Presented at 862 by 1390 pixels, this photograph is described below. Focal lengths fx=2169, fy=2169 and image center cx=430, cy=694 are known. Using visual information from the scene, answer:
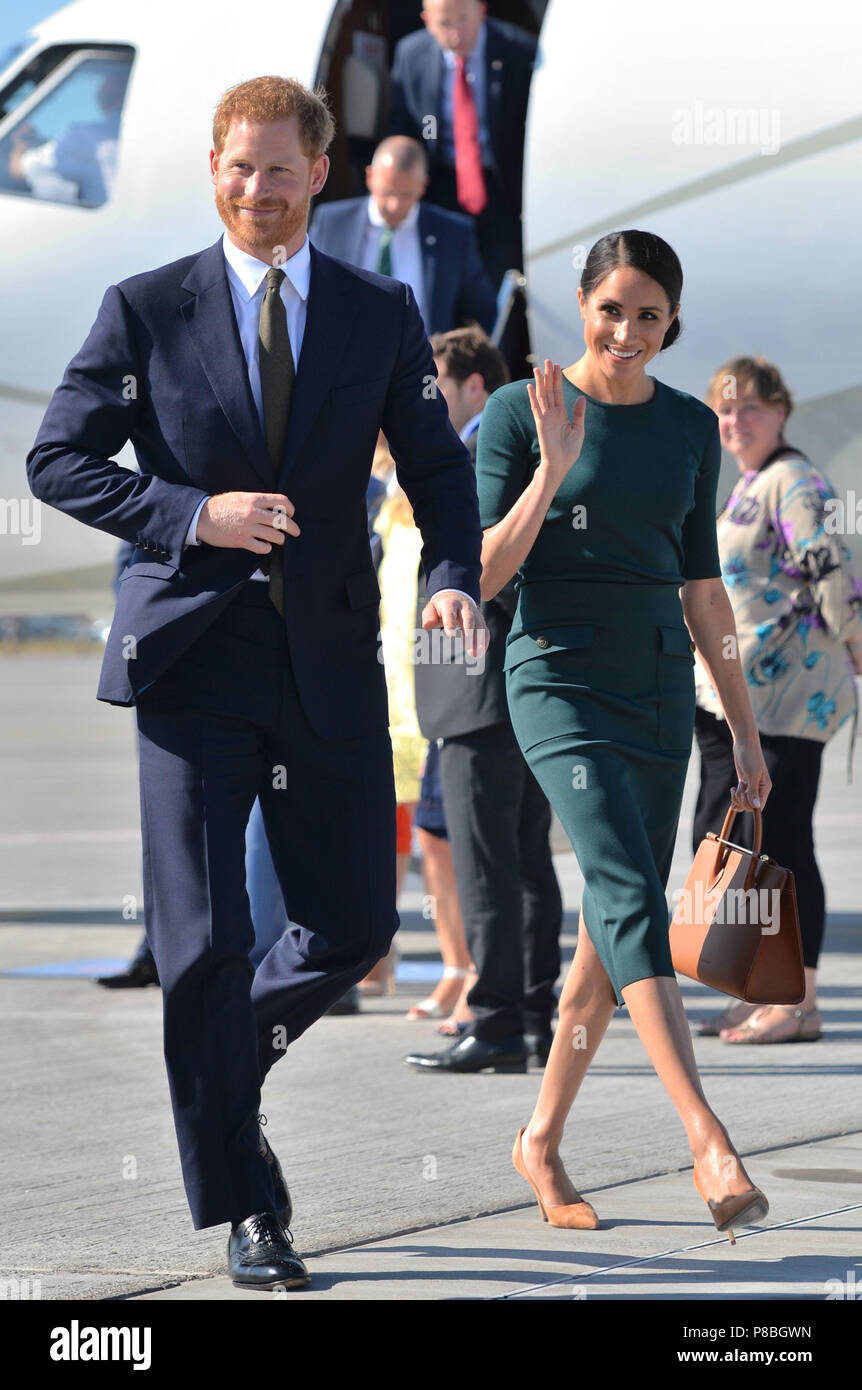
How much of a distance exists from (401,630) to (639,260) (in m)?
2.77

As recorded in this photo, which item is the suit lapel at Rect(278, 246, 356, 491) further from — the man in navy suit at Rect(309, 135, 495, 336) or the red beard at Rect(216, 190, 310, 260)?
the man in navy suit at Rect(309, 135, 495, 336)

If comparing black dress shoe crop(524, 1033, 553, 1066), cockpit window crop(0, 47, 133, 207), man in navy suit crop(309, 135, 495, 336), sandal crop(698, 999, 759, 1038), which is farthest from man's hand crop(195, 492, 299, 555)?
cockpit window crop(0, 47, 133, 207)

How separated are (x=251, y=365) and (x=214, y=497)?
28 cm

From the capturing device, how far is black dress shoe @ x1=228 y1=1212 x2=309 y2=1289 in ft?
11.6

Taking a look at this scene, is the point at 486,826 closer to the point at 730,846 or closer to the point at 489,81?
the point at 730,846

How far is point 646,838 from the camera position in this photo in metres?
4.00

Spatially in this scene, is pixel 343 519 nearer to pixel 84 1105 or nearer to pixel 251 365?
pixel 251 365

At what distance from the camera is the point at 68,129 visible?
9.18 meters

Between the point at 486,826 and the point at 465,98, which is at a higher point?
the point at 465,98

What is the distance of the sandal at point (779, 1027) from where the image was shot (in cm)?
616

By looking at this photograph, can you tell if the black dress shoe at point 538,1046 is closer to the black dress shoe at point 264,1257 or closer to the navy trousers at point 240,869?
the navy trousers at point 240,869

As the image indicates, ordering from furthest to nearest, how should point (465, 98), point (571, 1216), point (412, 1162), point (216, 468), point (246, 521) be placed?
point (465, 98)
point (412, 1162)
point (571, 1216)
point (216, 468)
point (246, 521)

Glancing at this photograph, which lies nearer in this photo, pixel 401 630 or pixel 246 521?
pixel 246 521

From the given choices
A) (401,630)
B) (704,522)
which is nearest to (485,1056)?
(401,630)
